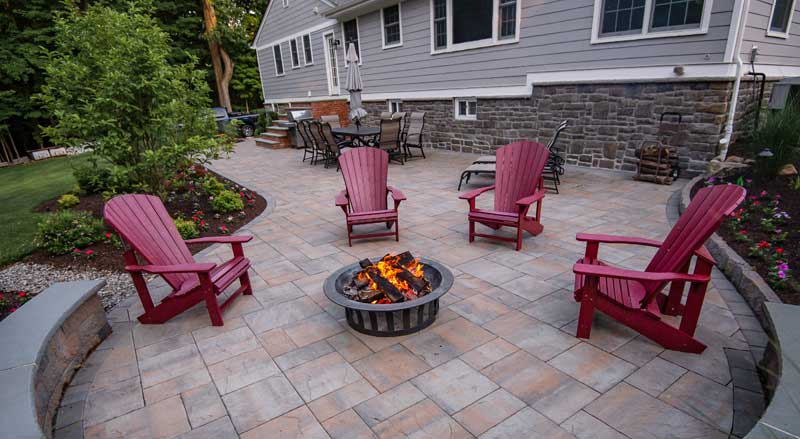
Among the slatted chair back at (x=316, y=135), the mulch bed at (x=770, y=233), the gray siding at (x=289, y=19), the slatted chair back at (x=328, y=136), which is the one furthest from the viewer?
the gray siding at (x=289, y=19)

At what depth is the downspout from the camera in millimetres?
5363

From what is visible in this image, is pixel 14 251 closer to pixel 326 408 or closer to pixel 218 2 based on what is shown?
pixel 326 408

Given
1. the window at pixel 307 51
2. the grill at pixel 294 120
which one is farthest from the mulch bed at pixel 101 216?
the window at pixel 307 51

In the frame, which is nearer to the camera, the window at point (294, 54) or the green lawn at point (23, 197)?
the green lawn at point (23, 197)

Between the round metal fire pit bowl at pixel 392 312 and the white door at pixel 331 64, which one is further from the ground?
the white door at pixel 331 64

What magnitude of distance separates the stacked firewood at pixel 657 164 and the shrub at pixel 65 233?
7.45 metres

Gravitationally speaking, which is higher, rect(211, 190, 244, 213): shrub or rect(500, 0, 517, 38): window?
rect(500, 0, 517, 38): window

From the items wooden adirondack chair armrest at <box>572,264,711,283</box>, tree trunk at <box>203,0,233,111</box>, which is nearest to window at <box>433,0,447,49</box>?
wooden adirondack chair armrest at <box>572,264,711,283</box>

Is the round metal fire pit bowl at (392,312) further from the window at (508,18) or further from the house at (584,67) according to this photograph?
the window at (508,18)

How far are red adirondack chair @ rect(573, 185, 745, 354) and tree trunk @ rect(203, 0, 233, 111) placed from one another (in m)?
20.6

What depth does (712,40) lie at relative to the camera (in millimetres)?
5559

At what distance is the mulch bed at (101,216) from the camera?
13.4 ft

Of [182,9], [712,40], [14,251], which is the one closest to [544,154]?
[712,40]

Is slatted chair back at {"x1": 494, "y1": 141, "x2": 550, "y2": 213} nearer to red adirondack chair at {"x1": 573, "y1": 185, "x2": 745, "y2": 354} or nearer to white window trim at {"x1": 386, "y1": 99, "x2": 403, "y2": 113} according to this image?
red adirondack chair at {"x1": 573, "y1": 185, "x2": 745, "y2": 354}
